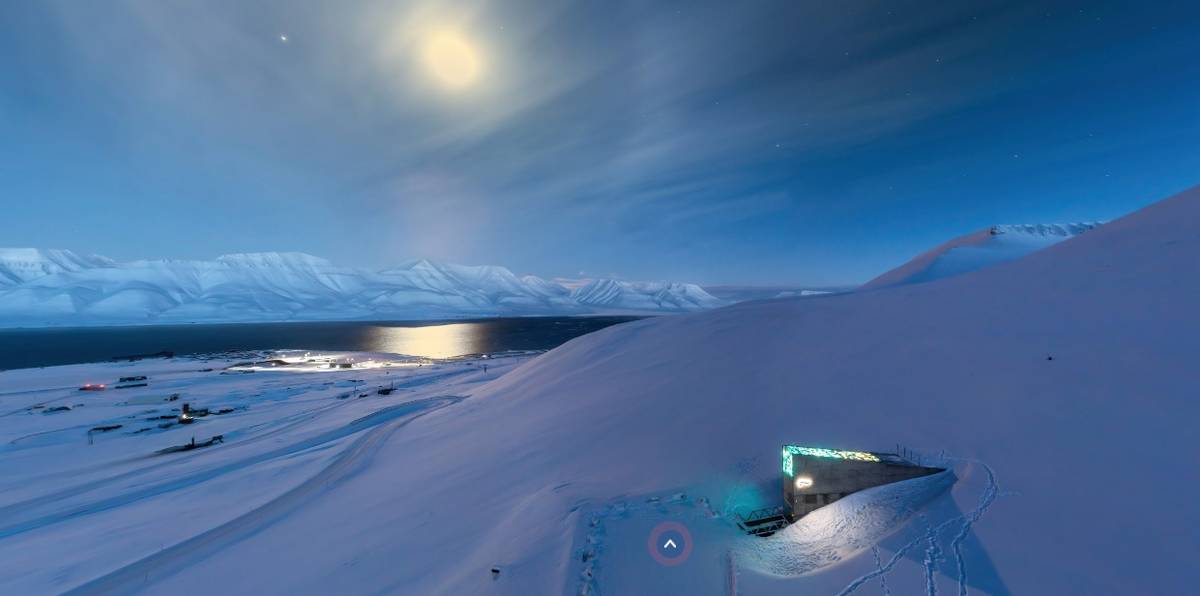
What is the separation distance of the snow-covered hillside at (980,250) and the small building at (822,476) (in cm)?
5581

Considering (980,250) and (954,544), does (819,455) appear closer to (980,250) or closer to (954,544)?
(954,544)

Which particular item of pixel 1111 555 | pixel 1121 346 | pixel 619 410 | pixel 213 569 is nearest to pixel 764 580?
pixel 1111 555

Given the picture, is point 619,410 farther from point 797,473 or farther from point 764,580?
point 764,580

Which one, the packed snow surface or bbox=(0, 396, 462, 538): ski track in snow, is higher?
the packed snow surface

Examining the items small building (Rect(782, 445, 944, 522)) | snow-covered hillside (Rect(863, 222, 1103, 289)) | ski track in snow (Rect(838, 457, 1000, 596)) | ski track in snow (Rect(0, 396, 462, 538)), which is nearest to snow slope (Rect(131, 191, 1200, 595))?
ski track in snow (Rect(838, 457, 1000, 596))

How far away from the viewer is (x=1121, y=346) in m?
12.2

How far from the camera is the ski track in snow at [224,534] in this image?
14.4m
